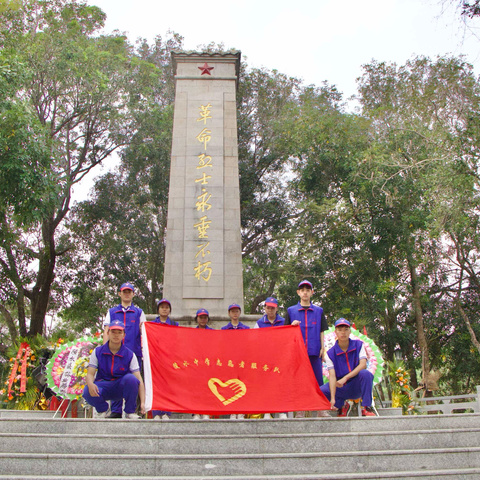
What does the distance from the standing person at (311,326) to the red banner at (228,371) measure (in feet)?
1.01

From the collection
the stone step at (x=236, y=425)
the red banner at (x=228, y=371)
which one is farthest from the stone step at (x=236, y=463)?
the red banner at (x=228, y=371)

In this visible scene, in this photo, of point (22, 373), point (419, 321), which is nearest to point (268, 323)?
point (22, 373)

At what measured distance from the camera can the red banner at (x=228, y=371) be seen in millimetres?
4258

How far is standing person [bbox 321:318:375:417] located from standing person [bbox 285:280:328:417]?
0.79ft

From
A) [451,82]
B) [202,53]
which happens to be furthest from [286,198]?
[202,53]

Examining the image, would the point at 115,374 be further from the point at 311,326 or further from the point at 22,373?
the point at 22,373

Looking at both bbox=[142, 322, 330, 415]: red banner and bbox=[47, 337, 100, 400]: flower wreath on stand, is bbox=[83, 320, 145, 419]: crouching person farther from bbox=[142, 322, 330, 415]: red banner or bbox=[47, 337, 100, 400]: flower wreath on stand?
bbox=[47, 337, 100, 400]: flower wreath on stand

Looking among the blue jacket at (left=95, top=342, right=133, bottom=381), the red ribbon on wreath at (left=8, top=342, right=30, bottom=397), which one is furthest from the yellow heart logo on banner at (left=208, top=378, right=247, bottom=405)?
the red ribbon on wreath at (left=8, top=342, right=30, bottom=397)

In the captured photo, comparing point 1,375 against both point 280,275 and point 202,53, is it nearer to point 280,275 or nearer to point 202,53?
point 280,275

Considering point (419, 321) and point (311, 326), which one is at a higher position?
point (419, 321)

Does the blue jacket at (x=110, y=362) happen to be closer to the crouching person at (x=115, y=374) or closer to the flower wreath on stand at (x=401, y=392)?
the crouching person at (x=115, y=374)

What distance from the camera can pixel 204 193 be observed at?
28.2 feet

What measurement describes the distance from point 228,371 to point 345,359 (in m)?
1.08

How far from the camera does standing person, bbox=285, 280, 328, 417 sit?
5.11 m
